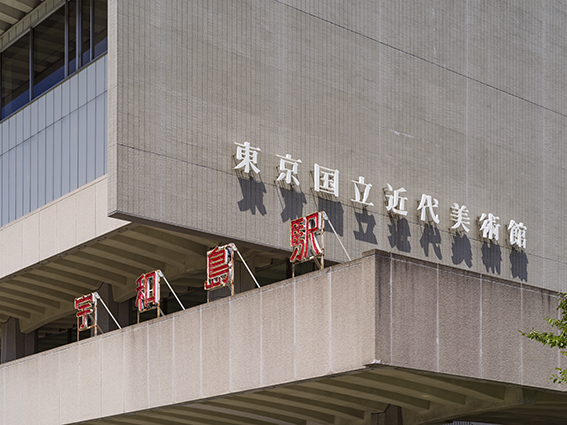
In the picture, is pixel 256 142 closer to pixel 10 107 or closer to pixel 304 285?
pixel 304 285

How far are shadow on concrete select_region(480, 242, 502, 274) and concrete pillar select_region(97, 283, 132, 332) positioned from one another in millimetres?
10681

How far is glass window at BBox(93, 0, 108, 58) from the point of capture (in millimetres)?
25156

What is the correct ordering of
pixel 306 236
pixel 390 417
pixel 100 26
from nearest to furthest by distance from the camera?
pixel 306 236
pixel 390 417
pixel 100 26

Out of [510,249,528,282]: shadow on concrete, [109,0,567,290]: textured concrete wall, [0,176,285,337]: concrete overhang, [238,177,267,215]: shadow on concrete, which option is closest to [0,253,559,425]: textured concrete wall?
[0,176,285,337]: concrete overhang

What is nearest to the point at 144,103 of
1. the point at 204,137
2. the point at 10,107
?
the point at 204,137

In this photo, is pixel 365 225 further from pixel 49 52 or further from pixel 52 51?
pixel 49 52

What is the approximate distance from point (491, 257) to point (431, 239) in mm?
2736

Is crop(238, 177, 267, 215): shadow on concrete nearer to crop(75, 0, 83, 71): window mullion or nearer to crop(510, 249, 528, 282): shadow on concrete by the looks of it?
crop(75, 0, 83, 71): window mullion

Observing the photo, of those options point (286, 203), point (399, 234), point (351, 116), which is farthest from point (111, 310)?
point (351, 116)

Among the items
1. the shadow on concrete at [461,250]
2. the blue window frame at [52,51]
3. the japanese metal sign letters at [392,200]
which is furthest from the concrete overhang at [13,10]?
the shadow on concrete at [461,250]

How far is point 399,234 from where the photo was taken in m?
26.6

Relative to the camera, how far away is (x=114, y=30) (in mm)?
22297

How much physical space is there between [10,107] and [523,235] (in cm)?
1616

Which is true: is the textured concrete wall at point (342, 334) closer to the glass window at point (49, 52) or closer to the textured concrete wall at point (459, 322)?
the textured concrete wall at point (459, 322)
